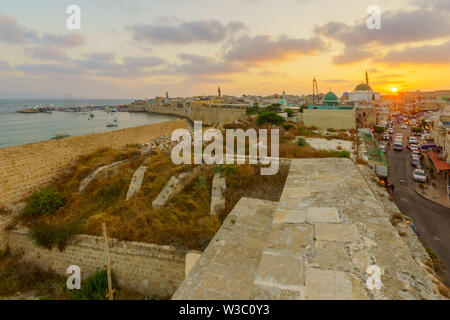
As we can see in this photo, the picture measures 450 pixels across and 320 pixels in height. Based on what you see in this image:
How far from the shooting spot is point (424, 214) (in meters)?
11.5

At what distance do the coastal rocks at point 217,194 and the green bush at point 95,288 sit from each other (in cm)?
315

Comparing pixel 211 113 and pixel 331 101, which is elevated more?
pixel 211 113

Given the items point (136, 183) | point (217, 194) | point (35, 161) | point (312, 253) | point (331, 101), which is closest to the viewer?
point (312, 253)

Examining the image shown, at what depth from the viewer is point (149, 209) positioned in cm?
666

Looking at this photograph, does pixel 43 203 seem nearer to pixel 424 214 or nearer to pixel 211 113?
pixel 424 214

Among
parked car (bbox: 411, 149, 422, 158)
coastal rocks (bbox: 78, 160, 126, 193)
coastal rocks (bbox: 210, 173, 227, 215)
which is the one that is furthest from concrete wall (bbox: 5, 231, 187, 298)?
parked car (bbox: 411, 149, 422, 158)

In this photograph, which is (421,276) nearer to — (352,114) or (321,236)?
(321,236)

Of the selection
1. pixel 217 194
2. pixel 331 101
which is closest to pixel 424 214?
pixel 217 194

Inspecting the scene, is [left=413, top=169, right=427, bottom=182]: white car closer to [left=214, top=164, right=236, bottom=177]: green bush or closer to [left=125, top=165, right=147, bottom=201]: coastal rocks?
[left=214, top=164, right=236, bottom=177]: green bush

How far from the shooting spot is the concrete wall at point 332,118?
19473mm

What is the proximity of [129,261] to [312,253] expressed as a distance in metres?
4.60

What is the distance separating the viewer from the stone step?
112 inches

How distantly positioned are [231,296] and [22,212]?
29.1 feet

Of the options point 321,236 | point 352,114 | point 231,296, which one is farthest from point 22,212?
point 352,114
